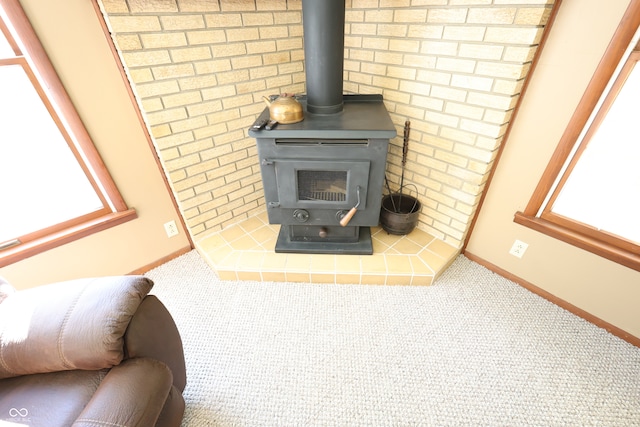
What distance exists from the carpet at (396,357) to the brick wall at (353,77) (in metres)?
0.50

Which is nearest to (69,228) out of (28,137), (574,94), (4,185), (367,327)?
(4,185)

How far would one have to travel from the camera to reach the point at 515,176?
150 centimetres

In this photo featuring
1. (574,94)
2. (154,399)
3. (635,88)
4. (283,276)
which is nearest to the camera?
(154,399)

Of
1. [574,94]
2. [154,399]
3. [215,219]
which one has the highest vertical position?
[574,94]

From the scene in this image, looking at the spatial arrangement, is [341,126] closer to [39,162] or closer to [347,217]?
[347,217]

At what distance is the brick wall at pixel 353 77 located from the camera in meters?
1.27

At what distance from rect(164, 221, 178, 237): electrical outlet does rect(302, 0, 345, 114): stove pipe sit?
3.75 feet

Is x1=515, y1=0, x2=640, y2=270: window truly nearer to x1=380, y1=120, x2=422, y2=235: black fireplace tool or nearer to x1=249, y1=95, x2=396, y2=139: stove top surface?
x1=380, y1=120, x2=422, y2=235: black fireplace tool

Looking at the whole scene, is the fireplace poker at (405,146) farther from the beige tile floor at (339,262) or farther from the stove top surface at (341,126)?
the beige tile floor at (339,262)

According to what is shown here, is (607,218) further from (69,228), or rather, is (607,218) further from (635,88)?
(69,228)

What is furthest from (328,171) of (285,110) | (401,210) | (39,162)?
(39,162)

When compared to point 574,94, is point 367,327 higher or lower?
lower

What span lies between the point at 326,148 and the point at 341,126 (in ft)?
0.41

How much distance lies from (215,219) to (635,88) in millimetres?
2187
